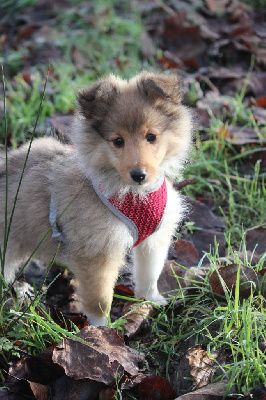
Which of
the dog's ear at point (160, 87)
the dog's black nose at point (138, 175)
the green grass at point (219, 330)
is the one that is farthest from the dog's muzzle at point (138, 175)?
the green grass at point (219, 330)

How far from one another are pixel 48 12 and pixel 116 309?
20.3ft

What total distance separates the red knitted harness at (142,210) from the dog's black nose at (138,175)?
37cm

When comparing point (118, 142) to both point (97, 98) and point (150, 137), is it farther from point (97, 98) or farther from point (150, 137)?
point (97, 98)

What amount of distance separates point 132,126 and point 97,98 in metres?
0.27

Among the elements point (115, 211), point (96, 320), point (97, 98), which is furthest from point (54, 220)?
point (97, 98)

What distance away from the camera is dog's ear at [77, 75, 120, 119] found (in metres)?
2.72

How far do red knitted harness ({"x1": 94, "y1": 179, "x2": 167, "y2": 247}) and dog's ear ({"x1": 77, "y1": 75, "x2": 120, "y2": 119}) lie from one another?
49 cm

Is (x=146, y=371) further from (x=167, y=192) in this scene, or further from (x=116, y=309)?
(x=167, y=192)

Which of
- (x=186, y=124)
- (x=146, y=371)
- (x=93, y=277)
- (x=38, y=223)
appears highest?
(x=186, y=124)

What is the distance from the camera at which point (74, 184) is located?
9.98ft

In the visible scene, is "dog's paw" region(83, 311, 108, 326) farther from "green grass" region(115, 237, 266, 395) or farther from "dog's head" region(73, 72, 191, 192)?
"dog's head" region(73, 72, 191, 192)

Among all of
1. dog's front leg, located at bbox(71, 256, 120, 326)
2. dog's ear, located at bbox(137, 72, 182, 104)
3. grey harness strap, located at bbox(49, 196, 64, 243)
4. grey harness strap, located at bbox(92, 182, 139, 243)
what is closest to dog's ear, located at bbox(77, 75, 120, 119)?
dog's ear, located at bbox(137, 72, 182, 104)

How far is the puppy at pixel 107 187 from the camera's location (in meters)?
2.67

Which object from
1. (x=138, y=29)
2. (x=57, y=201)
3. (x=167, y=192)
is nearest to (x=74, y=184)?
(x=57, y=201)
